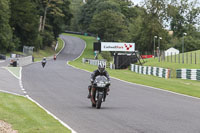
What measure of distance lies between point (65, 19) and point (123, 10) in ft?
168

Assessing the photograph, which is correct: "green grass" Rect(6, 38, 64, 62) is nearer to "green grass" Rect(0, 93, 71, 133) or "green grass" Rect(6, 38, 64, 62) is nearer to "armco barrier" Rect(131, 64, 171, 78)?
"armco barrier" Rect(131, 64, 171, 78)

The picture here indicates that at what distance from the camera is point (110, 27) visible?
12344cm

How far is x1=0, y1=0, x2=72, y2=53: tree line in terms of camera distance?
78.5 meters

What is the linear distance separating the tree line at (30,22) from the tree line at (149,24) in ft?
46.4

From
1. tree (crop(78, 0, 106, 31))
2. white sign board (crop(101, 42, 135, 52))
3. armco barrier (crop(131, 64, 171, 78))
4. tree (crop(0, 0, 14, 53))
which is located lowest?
armco barrier (crop(131, 64, 171, 78))

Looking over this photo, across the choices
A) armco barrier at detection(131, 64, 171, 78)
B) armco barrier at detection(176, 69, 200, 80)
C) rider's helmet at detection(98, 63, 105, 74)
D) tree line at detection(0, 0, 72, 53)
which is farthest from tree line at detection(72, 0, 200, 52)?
rider's helmet at detection(98, 63, 105, 74)

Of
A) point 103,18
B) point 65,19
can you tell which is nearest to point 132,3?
point 103,18

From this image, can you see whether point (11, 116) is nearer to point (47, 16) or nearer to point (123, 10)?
point (47, 16)

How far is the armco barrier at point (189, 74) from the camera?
36062 mm

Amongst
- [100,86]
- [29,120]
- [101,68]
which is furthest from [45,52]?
[29,120]

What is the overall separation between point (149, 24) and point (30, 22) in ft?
92.2

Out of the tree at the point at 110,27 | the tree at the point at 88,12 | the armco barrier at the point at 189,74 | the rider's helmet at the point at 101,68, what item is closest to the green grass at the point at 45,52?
the tree at the point at 110,27

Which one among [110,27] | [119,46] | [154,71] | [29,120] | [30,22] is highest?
[110,27]

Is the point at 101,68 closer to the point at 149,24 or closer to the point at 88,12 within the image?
the point at 149,24
